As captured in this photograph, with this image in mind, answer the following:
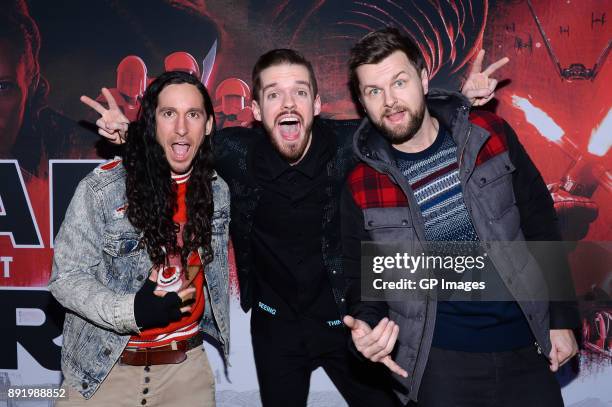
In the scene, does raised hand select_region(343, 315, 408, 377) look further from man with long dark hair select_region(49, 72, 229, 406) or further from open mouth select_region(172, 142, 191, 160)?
open mouth select_region(172, 142, 191, 160)

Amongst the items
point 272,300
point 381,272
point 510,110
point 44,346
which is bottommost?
point 44,346

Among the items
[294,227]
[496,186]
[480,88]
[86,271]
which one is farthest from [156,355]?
[480,88]

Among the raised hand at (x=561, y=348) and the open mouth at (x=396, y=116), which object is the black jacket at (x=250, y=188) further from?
the raised hand at (x=561, y=348)

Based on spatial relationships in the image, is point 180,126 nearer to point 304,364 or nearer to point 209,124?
point 209,124

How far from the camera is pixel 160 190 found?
2305mm

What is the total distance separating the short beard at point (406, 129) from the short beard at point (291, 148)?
442 millimetres

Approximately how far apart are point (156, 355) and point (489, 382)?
1.42m

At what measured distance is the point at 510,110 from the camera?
9.78 feet

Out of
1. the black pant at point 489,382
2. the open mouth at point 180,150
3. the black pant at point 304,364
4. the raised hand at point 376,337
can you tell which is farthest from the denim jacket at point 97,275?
the black pant at point 489,382

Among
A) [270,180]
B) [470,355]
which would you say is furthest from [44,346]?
[470,355]

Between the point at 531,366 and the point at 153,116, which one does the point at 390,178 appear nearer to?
the point at 531,366

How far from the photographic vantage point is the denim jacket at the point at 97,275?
2076 millimetres

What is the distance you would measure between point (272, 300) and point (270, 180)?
604 mm

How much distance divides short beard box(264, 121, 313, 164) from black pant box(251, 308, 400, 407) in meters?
0.81
